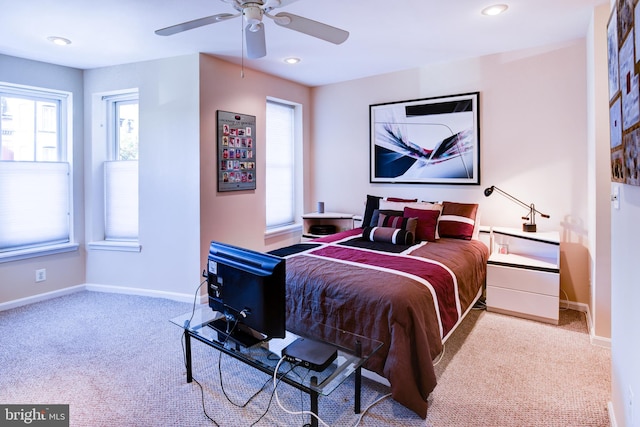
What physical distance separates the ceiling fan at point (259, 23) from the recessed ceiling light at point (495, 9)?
4.21ft

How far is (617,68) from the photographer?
5.23 feet

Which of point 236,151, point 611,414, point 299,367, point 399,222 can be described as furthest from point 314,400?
point 236,151

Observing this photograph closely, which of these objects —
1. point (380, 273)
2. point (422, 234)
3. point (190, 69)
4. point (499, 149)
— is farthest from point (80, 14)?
point (499, 149)

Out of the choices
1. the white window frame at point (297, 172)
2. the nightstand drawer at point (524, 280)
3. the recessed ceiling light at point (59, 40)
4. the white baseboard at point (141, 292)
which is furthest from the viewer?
the white window frame at point (297, 172)

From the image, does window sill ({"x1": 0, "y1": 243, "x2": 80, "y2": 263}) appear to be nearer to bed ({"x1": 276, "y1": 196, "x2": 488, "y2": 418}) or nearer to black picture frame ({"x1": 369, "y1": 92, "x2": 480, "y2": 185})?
bed ({"x1": 276, "y1": 196, "x2": 488, "y2": 418})

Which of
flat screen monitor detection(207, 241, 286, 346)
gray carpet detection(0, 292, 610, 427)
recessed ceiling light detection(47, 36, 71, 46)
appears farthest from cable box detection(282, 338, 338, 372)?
recessed ceiling light detection(47, 36, 71, 46)

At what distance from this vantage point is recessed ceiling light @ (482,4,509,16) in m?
2.75

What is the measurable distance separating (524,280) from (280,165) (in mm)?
3158

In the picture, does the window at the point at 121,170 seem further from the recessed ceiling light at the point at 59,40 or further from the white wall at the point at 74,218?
the recessed ceiling light at the point at 59,40

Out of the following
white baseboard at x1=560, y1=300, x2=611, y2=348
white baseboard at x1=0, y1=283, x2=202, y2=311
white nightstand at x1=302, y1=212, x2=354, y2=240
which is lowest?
white baseboard at x1=560, y1=300, x2=611, y2=348

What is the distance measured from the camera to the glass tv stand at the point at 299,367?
64.2 inches

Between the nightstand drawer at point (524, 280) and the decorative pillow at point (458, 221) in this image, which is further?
the decorative pillow at point (458, 221)

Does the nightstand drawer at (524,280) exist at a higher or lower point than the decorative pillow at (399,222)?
lower

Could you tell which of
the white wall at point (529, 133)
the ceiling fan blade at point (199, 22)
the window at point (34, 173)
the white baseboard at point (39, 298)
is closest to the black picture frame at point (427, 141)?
the white wall at point (529, 133)
